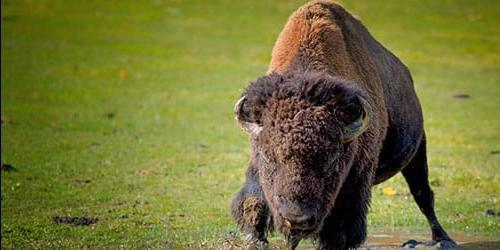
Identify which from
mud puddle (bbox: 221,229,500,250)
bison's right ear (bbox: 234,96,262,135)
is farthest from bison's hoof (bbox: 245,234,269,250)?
bison's right ear (bbox: 234,96,262,135)

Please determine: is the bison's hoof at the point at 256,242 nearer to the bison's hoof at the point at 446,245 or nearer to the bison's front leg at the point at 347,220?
the bison's front leg at the point at 347,220

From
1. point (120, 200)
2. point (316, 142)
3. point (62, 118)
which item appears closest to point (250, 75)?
point (62, 118)

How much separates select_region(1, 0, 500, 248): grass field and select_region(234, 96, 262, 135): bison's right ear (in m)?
3.03

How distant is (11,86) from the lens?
2614 cm

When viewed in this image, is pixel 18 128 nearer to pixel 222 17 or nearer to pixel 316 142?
pixel 316 142

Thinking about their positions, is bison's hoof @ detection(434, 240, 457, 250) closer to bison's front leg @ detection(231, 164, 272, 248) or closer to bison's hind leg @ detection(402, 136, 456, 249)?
bison's hind leg @ detection(402, 136, 456, 249)

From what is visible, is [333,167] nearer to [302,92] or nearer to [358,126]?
[358,126]

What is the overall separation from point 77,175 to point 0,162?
181 cm

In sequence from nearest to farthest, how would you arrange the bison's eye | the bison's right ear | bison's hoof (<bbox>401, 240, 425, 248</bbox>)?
the bison's eye < the bison's right ear < bison's hoof (<bbox>401, 240, 425, 248</bbox>)

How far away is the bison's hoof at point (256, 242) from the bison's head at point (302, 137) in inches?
40.8

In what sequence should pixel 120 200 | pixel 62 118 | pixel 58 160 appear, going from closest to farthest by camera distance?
pixel 120 200, pixel 58 160, pixel 62 118

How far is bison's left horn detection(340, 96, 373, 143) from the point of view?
27.7ft

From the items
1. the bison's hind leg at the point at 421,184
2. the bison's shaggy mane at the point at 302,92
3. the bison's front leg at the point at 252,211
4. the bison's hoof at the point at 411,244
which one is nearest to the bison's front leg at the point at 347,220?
the bison's front leg at the point at 252,211

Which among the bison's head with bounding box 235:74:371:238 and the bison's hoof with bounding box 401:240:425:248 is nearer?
the bison's head with bounding box 235:74:371:238
